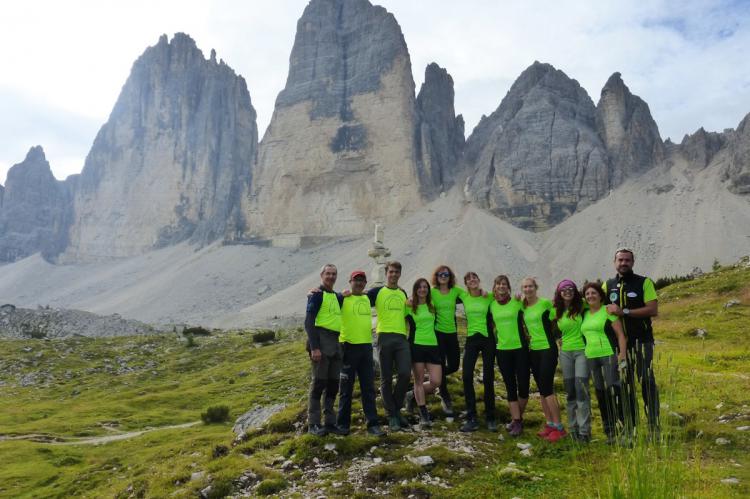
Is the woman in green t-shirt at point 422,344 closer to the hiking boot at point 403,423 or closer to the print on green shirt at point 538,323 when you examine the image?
the hiking boot at point 403,423

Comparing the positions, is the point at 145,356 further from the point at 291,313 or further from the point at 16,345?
the point at 291,313

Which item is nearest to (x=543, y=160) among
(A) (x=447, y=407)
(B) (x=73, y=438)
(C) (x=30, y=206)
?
(B) (x=73, y=438)

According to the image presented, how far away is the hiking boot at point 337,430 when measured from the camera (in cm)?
988

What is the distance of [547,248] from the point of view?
9169 centimetres

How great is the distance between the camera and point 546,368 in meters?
9.38

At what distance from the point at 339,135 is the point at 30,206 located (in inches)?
5103

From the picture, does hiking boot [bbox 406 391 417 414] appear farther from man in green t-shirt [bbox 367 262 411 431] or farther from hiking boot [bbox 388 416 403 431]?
hiking boot [bbox 388 416 403 431]

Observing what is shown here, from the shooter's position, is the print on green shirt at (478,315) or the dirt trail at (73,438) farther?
the dirt trail at (73,438)

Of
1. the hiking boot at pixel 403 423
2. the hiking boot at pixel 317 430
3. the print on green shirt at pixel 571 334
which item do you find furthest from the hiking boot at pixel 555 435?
the hiking boot at pixel 317 430

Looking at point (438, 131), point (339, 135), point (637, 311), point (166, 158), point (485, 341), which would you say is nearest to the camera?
point (637, 311)

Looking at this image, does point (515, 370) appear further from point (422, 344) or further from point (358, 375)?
point (358, 375)

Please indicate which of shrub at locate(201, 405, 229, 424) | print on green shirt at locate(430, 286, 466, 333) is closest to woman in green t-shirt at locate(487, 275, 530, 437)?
print on green shirt at locate(430, 286, 466, 333)

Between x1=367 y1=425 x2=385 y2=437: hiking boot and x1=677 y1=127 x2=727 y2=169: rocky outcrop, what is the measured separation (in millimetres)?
103705

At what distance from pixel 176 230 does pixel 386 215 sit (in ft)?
223
